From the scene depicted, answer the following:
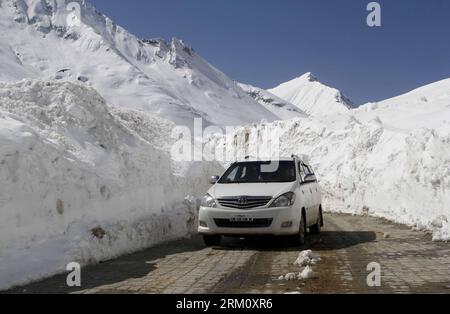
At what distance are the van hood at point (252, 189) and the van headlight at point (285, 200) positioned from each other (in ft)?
0.24

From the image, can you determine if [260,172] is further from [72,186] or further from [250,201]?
[72,186]

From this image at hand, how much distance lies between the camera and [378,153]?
73.0ft

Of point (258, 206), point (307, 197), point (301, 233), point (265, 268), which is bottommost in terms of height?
point (265, 268)

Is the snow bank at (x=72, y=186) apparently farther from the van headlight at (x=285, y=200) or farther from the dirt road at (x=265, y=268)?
the van headlight at (x=285, y=200)

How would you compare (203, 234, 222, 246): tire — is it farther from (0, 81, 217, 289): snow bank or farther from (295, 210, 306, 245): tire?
(295, 210, 306, 245): tire

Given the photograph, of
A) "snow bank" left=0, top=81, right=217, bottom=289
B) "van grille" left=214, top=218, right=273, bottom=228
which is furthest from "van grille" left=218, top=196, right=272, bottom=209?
"snow bank" left=0, top=81, right=217, bottom=289

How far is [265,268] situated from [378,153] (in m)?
16.2

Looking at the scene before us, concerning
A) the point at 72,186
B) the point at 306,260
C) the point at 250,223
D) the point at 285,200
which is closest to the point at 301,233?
the point at 285,200

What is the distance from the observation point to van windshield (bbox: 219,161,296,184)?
10102mm
